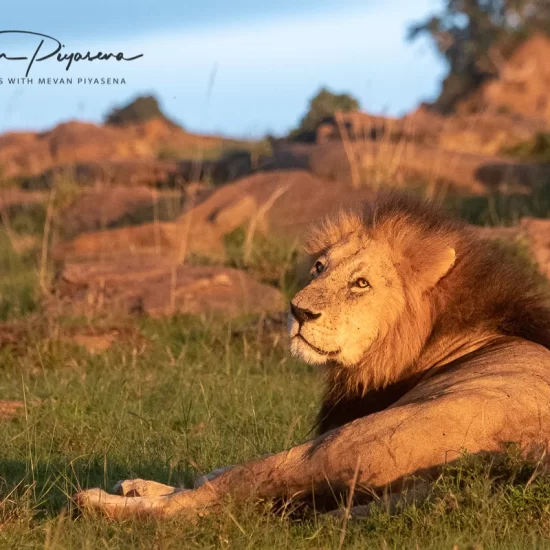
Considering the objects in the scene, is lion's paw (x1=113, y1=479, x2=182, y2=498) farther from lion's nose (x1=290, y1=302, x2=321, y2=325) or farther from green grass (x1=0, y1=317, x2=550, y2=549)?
lion's nose (x1=290, y1=302, x2=321, y2=325)

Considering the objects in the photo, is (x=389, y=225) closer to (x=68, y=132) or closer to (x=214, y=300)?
(x=214, y=300)

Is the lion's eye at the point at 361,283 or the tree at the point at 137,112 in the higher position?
the tree at the point at 137,112

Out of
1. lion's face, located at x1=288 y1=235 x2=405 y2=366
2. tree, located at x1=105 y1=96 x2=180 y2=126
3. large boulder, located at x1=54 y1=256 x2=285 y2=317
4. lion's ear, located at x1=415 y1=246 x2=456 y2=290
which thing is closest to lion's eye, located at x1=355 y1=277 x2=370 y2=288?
lion's face, located at x1=288 y1=235 x2=405 y2=366

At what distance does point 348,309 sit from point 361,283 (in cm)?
13

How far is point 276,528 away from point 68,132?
20.4 metres

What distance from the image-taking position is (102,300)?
28.7 feet

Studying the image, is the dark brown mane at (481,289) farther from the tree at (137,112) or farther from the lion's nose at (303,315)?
the tree at (137,112)

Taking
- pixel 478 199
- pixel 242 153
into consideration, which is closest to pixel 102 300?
pixel 478 199

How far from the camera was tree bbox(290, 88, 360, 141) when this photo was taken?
2025 cm

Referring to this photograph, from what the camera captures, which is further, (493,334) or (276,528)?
(493,334)

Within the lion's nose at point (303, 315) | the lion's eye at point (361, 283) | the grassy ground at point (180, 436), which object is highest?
the lion's eye at point (361, 283)

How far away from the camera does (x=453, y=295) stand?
441 cm

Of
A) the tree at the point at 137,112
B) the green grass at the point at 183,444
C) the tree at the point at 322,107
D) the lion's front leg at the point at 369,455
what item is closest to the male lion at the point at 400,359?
the lion's front leg at the point at 369,455

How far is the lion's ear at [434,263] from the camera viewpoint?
14.4 feet
